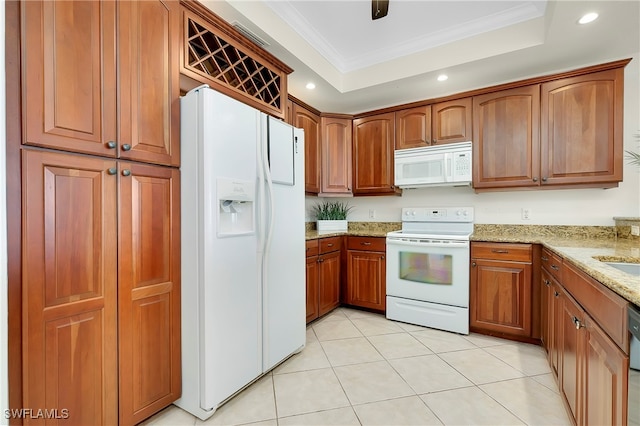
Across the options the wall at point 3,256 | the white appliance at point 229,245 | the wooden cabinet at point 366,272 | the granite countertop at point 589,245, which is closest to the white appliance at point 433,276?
the wooden cabinet at point 366,272

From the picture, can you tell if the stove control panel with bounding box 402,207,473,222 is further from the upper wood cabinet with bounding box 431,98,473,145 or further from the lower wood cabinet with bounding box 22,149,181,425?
the lower wood cabinet with bounding box 22,149,181,425

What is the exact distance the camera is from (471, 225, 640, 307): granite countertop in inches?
37.3

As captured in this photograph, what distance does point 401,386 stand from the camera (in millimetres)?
1839

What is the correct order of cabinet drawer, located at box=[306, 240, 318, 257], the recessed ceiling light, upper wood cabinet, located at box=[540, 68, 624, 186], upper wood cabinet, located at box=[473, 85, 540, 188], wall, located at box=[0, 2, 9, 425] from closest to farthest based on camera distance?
wall, located at box=[0, 2, 9, 425]
the recessed ceiling light
upper wood cabinet, located at box=[540, 68, 624, 186]
upper wood cabinet, located at box=[473, 85, 540, 188]
cabinet drawer, located at box=[306, 240, 318, 257]

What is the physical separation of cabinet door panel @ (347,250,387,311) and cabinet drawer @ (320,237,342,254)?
191mm

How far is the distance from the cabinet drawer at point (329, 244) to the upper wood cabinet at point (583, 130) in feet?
6.48

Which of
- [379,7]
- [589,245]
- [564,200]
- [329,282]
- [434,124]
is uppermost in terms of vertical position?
[379,7]

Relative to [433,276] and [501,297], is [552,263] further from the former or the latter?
[433,276]

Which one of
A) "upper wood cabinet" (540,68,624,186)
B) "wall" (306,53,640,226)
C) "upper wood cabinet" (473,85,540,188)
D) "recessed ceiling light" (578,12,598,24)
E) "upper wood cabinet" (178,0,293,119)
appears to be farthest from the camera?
"upper wood cabinet" (473,85,540,188)

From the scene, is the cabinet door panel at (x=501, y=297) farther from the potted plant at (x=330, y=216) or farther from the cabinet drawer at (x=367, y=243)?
the potted plant at (x=330, y=216)

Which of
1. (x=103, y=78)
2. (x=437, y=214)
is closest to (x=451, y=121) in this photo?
(x=437, y=214)

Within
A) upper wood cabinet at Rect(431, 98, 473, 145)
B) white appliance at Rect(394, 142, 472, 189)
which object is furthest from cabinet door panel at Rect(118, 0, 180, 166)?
upper wood cabinet at Rect(431, 98, 473, 145)

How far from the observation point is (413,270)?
9.20ft

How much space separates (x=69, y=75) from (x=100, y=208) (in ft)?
1.83
